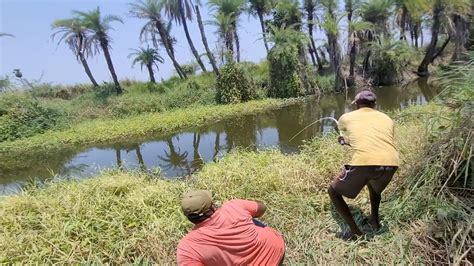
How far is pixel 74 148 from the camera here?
11422mm

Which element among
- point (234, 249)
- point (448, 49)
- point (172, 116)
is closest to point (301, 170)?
point (234, 249)

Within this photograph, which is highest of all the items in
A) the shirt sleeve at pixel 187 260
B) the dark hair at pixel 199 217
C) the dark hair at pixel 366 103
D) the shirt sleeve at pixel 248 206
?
the dark hair at pixel 366 103

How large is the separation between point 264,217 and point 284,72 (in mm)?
15622

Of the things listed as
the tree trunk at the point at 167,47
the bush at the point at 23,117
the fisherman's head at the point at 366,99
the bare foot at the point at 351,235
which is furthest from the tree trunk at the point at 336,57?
the bare foot at the point at 351,235

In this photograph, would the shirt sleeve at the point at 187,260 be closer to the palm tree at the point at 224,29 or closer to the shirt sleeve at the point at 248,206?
the shirt sleeve at the point at 248,206

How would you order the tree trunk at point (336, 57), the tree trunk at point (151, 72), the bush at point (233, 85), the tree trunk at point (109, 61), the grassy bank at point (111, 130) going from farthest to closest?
the tree trunk at point (151, 72), the tree trunk at point (109, 61), the tree trunk at point (336, 57), the bush at point (233, 85), the grassy bank at point (111, 130)

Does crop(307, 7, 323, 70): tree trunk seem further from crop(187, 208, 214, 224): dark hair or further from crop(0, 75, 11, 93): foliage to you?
crop(187, 208, 214, 224): dark hair

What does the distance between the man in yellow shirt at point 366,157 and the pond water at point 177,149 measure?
3786mm

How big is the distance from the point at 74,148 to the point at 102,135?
3.50 feet

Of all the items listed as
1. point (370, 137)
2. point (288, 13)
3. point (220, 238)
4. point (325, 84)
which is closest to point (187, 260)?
point (220, 238)

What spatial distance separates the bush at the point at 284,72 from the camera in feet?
60.8

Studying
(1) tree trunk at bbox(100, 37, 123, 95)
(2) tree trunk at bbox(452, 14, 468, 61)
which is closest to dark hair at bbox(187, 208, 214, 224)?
(1) tree trunk at bbox(100, 37, 123, 95)

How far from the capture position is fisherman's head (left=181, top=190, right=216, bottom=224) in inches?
83.4

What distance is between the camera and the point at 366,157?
2896 mm
